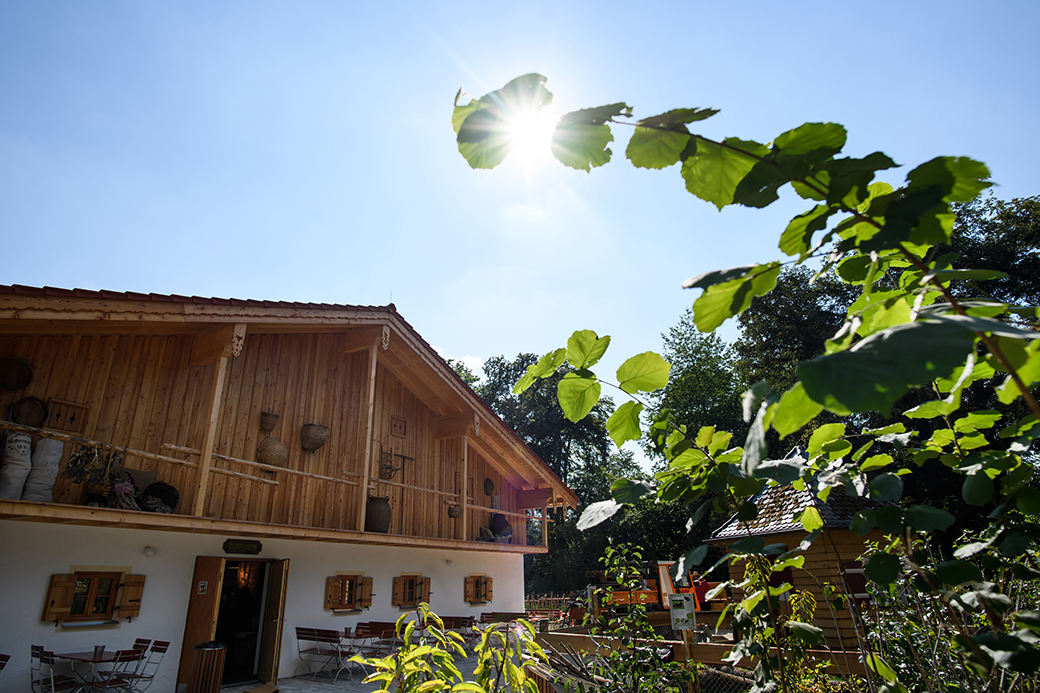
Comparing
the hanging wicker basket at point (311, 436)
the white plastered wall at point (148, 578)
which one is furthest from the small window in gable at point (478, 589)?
the hanging wicker basket at point (311, 436)

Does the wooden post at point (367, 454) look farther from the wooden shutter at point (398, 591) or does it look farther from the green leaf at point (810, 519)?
the green leaf at point (810, 519)

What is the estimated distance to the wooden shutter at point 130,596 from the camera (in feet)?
25.9

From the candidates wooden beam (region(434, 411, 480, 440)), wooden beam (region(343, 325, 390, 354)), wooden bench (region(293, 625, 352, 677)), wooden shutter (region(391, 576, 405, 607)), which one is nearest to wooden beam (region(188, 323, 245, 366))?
wooden beam (region(343, 325, 390, 354))

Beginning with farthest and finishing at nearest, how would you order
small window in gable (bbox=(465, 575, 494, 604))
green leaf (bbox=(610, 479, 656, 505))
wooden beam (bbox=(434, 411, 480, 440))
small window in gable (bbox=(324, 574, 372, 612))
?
small window in gable (bbox=(465, 575, 494, 604)) → wooden beam (bbox=(434, 411, 480, 440)) → small window in gable (bbox=(324, 574, 372, 612)) → green leaf (bbox=(610, 479, 656, 505))

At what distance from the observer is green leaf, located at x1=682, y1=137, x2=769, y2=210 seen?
864 mm

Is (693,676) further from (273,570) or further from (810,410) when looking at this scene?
(273,570)

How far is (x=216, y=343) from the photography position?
8.91 metres

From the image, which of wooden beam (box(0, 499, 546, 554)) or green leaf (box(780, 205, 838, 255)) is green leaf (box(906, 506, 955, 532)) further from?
wooden beam (box(0, 499, 546, 554))

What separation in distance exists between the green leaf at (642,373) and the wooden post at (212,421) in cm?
829

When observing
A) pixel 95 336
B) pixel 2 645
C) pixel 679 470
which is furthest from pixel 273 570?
pixel 679 470

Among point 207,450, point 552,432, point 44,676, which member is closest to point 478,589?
point 207,450

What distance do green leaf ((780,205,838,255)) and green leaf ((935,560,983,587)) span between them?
58cm

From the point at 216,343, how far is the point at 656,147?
947cm

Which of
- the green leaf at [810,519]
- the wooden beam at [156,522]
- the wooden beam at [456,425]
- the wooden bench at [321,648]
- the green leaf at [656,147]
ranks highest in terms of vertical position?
the wooden beam at [456,425]
